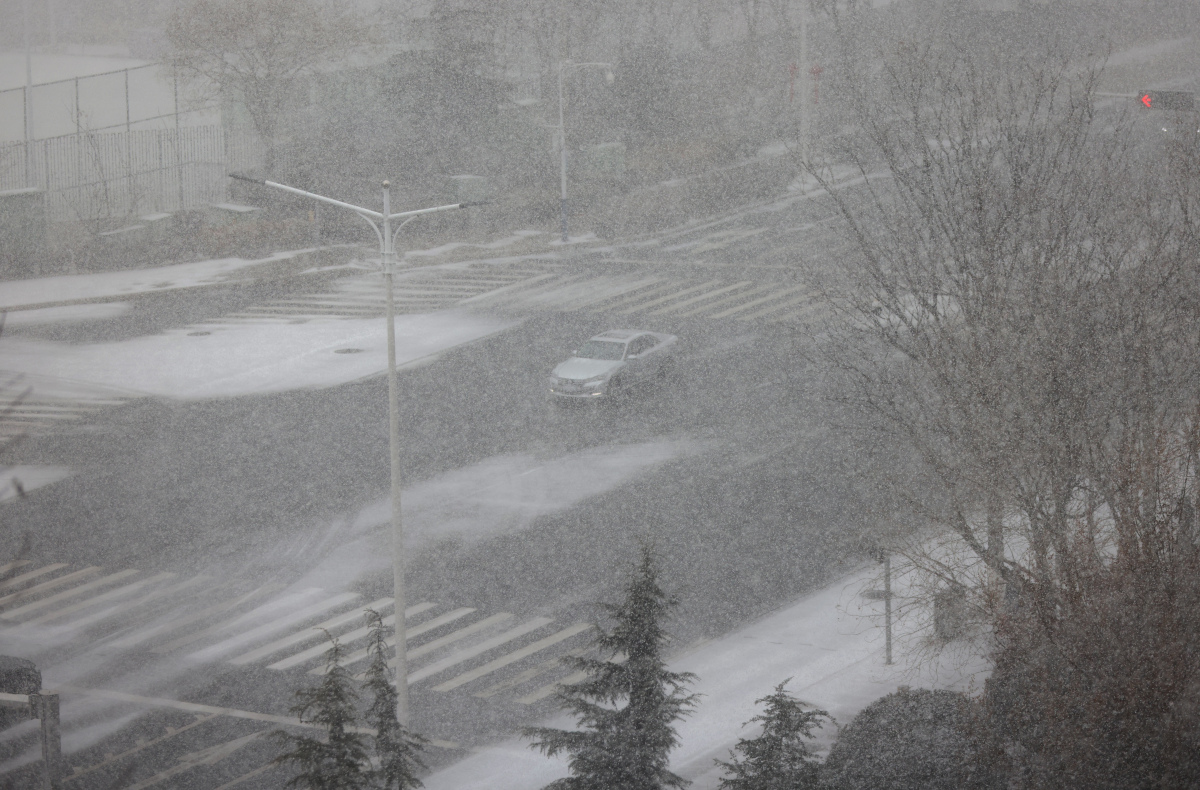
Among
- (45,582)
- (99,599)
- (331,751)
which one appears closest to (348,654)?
(99,599)

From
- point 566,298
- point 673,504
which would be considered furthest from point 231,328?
point 673,504

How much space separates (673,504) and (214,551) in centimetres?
876

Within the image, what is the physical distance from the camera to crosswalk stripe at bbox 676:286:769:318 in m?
33.8

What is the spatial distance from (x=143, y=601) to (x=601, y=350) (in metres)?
12.7

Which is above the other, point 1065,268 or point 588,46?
point 588,46

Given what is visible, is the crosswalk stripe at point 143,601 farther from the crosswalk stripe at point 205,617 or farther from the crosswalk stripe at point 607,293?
the crosswalk stripe at point 607,293

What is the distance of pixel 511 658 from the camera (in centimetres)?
1758

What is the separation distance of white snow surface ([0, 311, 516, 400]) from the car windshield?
4.75 meters

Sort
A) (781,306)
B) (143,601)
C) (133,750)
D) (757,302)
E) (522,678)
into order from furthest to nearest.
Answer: (757,302)
(781,306)
(143,601)
(522,678)
(133,750)

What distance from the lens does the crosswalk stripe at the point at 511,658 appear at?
16969 millimetres

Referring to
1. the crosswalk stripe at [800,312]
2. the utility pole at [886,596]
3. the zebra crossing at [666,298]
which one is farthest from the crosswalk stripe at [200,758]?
the crosswalk stripe at [800,312]

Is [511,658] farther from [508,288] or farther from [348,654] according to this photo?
[508,288]

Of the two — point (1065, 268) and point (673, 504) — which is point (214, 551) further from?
point (1065, 268)

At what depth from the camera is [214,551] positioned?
69.4 ft
